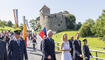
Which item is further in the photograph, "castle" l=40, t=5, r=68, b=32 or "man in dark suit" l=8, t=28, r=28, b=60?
"castle" l=40, t=5, r=68, b=32

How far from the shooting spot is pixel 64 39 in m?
6.63

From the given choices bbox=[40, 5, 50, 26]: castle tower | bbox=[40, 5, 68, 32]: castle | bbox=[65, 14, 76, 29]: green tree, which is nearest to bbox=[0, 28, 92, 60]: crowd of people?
bbox=[40, 5, 68, 32]: castle

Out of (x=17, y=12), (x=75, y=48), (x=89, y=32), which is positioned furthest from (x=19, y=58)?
(x=89, y=32)

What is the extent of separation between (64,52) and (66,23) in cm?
8690

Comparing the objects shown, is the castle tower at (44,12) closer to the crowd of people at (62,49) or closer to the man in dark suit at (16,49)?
the crowd of people at (62,49)

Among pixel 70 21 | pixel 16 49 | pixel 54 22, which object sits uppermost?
pixel 70 21

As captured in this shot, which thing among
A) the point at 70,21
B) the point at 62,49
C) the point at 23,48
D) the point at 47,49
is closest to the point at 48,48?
the point at 47,49

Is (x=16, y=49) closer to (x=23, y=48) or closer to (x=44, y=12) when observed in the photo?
(x=23, y=48)

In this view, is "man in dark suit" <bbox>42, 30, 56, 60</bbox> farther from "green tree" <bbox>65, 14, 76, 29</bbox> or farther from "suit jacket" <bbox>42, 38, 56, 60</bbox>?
"green tree" <bbox>65, 14, 76, 29</bbox>

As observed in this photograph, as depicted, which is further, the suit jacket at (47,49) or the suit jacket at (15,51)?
the suit jacket at (47,49)

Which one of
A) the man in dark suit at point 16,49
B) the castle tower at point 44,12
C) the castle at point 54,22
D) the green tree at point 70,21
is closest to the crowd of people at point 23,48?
the man in dark suit at point 16,49

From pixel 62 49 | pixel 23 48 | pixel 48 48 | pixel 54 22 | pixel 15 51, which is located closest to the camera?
pixel 15 51

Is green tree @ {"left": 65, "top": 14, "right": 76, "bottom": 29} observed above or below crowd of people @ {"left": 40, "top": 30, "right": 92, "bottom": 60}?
above

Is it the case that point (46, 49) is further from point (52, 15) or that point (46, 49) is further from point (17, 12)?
point (52, 15)
